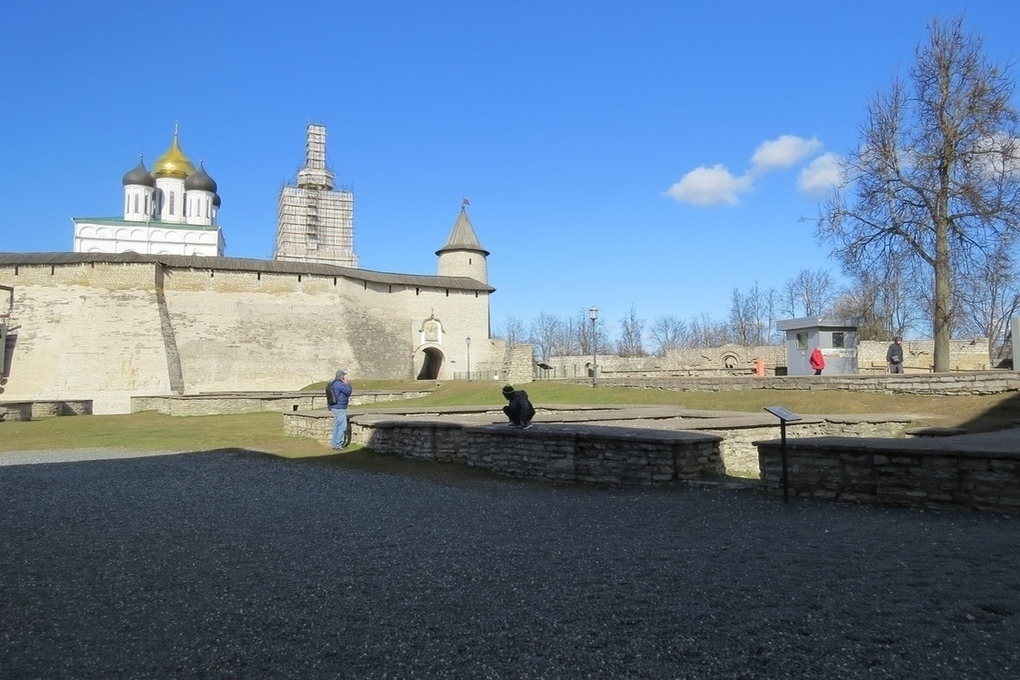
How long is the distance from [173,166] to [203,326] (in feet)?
107

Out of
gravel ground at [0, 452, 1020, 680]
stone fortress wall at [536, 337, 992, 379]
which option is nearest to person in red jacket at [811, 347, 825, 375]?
stone fortress wall at [536, 337, 992, 379]

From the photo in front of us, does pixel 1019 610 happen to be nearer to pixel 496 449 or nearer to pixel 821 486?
pixel 821 486

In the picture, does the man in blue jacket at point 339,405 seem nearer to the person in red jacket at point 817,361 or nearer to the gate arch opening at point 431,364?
the person in red jacket at point 817,361

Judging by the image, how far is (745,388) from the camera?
17.3 meters

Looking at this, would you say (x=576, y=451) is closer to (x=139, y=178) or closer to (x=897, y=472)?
(x=897, y=472)

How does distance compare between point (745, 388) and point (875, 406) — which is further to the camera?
point (745, 388)

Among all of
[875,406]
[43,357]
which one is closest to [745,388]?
[875,406]

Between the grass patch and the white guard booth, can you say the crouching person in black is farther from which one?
the white guard booth

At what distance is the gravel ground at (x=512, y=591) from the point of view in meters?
2.85

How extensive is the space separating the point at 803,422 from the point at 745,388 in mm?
6477

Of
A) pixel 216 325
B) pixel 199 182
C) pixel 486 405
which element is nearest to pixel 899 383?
pixel 486 405

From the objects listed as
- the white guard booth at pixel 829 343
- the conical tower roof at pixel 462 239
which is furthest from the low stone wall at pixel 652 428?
the conical tower roof at pixel 462 239

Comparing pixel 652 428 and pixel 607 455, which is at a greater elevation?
pixel 652 428

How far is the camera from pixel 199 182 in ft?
203
